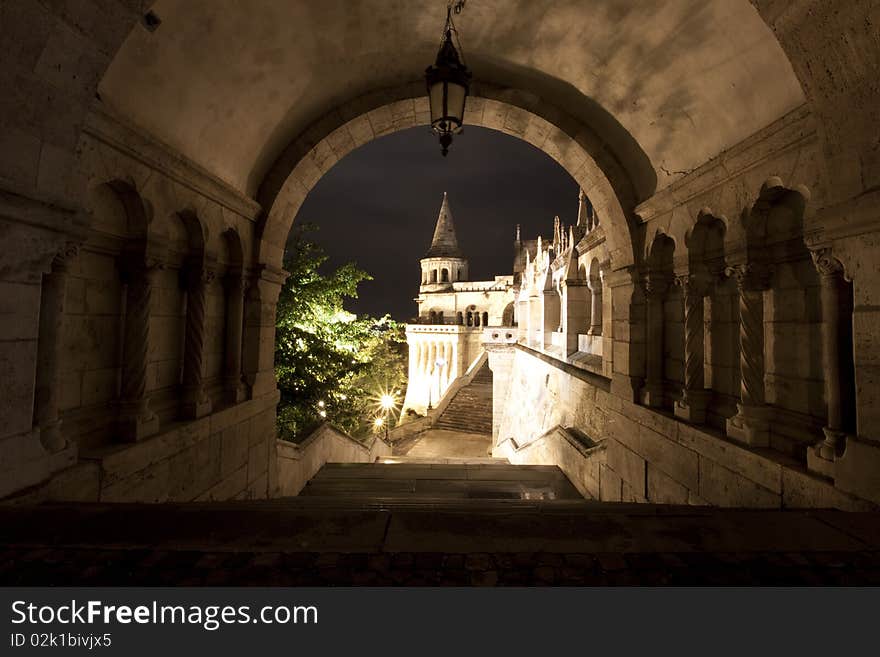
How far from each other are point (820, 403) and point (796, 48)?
2.57m

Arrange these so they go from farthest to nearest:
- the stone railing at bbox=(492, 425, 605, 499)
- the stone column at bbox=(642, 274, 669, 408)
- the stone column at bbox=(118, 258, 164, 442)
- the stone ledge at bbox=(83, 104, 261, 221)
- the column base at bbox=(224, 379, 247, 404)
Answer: the stone railing at bbox=(492, 425, 605, 499) < the column base at bbox=(224, 379, 247, 404) < the stone column at bbox=(642, 274, 669, 408) < the stone column at bbox=(118, 258, 164, 442) < the stone ledge at bbox=(83, 104, 261, 221)

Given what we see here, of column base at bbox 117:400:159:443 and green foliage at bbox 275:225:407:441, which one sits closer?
column base at bbox 117:400:159:443

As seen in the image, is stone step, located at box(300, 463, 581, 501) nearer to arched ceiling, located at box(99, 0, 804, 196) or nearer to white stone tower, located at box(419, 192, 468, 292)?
arched ceiling, located at box(99, 0, 804, 196)

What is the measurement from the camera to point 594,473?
20.3 ft

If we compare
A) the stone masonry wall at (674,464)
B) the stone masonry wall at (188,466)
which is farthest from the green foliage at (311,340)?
the stone masonry wall at (674,464)

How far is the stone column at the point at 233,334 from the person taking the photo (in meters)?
5.39

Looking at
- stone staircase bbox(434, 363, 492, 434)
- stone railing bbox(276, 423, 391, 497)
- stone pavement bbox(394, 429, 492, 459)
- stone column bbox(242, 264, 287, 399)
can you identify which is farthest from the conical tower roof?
stone column bbox(242, 264, 287, 399)

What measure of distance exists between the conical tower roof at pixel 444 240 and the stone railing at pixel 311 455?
4868 centimetres

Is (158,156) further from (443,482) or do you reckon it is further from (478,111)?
(443,482)

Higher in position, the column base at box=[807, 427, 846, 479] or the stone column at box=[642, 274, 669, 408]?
the stone column at box=[642, 274, 669, 408]

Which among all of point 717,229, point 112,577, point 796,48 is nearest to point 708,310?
point 717,229

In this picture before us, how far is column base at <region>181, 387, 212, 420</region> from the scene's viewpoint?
14.6 feet

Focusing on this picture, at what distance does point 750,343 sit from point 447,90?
3.53 m

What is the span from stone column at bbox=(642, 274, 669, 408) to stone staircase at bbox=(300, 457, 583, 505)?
205cm
